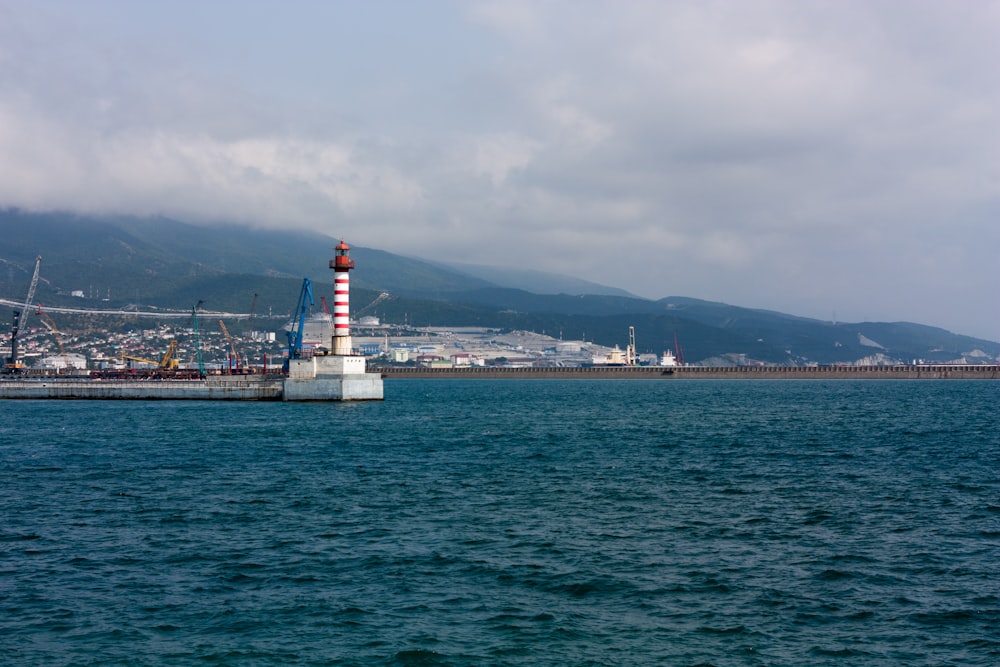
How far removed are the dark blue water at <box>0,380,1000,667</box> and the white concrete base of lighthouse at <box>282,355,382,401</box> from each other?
3547 cm

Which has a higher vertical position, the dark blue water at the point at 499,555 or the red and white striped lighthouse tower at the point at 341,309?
the red and white striped lighthouse tower at the point at 341,309

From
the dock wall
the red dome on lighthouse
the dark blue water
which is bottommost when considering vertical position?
the dark blue water

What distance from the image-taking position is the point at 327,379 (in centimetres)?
8819

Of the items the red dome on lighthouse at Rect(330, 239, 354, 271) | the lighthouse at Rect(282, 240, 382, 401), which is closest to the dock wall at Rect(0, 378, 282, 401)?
the lighthouse at Rect(282, 240, 382, 401)

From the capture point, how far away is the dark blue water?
717 inches

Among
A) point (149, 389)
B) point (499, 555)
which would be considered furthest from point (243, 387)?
point (499, 555)

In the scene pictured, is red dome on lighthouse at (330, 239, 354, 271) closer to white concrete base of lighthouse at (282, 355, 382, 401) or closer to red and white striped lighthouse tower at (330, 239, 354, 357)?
red and white striped lighthouse tower at (330, 239, 354, 357)

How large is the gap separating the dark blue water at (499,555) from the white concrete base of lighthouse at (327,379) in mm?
35472

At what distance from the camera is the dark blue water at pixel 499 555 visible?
59.8 feet

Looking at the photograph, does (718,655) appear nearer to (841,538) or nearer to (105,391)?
(841,538)

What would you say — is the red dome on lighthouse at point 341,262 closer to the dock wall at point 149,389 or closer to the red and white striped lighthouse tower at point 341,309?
the red and white striped lighthouse tower at point 341,309

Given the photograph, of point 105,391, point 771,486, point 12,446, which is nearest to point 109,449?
point 12,446

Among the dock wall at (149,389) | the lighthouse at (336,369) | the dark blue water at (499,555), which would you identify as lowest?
the dark blue water at (499,555)

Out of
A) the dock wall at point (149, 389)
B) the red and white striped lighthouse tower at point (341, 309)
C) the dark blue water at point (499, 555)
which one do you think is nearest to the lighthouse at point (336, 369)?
the red and white striped lighthouse tower at point (341, 309)
